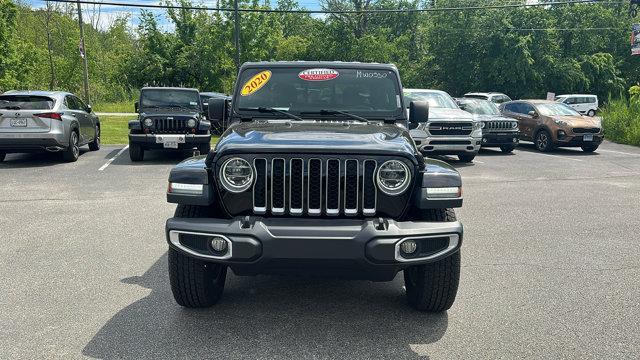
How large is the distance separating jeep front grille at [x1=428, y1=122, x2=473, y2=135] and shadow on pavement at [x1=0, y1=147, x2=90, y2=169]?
8126mm

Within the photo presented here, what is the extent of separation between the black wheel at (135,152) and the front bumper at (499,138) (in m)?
8.92

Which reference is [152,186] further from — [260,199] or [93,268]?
[260,199]

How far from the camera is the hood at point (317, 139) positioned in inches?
139

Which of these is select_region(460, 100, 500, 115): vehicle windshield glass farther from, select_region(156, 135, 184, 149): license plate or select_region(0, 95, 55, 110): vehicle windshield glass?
select_region(0, 95, 55, 110): vehicle windshield glass

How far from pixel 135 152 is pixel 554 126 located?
11.6 meters

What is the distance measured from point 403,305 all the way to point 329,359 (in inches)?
41.2

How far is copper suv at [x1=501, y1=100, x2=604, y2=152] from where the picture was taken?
15961mm

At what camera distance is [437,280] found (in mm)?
3867

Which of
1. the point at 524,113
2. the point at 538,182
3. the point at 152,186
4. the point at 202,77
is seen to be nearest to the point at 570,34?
the point at 202,77

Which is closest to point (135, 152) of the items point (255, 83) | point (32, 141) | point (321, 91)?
point (32, 141)

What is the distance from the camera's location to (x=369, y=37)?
48.2m

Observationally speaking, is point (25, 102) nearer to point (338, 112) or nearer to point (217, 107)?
point (217, 107)

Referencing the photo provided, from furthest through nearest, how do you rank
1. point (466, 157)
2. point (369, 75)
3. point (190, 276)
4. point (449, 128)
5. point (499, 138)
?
point (499, 138) < point (466, 157) < point (449, 128) < point (369, 75) < point (190, 276)

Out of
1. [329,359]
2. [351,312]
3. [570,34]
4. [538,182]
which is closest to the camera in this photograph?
[329,359]
